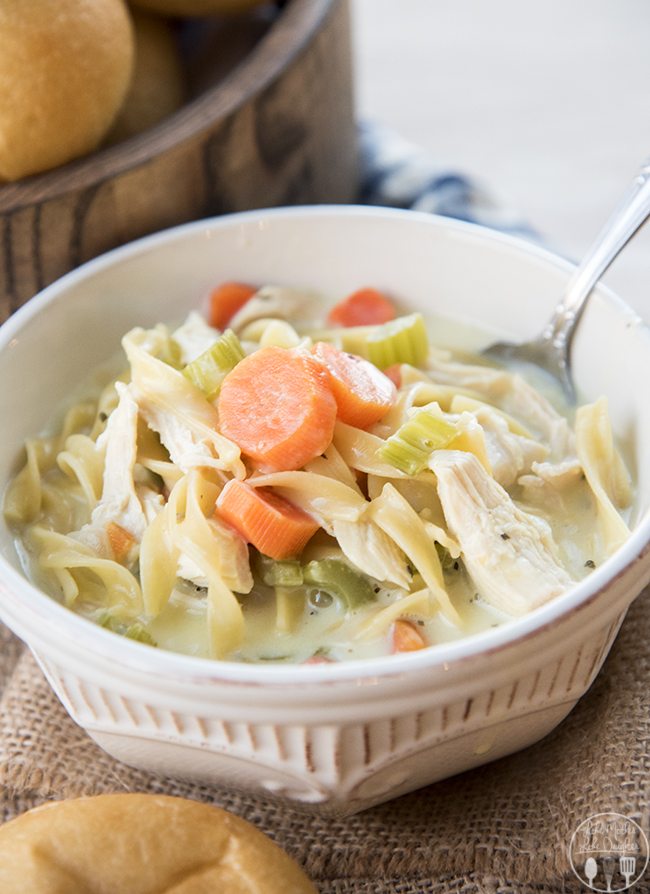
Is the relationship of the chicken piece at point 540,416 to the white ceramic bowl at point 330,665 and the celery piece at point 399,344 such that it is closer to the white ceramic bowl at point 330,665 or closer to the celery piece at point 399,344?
the white ceramic bowl at point 330,665

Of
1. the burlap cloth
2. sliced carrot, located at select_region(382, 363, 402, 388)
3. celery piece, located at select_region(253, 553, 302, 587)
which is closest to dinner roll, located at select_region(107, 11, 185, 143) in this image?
sliced carrot, located at select_region(382, 363, 402, 388)

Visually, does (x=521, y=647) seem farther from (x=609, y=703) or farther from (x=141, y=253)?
(x=141, y=253)

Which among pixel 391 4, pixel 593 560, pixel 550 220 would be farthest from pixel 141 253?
pixel 391 4

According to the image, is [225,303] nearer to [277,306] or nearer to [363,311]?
[277,306]

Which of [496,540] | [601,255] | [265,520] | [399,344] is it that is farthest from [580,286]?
[265,520]

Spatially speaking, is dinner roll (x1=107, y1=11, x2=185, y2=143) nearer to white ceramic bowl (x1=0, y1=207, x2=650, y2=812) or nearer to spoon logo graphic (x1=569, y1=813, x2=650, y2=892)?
white ceramic bowl (x1=0, y1=207, x2=650, y2=812)
